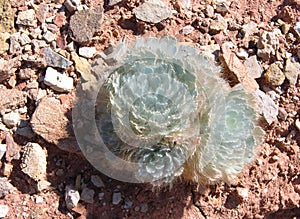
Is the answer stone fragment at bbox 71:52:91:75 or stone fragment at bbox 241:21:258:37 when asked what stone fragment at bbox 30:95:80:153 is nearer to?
stone fragment at bbox 71:52:91:75

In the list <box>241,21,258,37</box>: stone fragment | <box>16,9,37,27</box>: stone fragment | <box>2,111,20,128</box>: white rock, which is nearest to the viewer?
<box>2,111,20,128</box>: white rock

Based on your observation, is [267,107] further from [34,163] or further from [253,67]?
[34,163]

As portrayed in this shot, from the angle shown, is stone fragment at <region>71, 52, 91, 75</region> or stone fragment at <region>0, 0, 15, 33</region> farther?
stone fragment at <region>0, 0, 15, 33</region>

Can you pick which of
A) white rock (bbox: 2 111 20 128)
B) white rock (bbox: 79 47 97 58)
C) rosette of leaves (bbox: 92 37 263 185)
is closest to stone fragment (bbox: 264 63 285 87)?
rosette of leaves (bbox: 92 37 263 185)

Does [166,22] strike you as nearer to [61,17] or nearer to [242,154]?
[61,17]

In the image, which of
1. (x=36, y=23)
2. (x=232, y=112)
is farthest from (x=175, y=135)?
(x=36, y=23)

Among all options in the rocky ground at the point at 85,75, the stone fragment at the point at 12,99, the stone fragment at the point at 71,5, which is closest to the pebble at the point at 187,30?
the rocky ground at the point at 85,75

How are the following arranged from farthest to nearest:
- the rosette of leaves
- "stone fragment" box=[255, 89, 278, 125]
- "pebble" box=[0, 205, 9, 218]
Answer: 1. "stone fragment" box=[255, 89, 278, 125]
2. "pebble" box=[0, 205, 9, 218]
3. the rosette of leaves

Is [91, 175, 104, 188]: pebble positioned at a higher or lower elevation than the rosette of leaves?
lower
